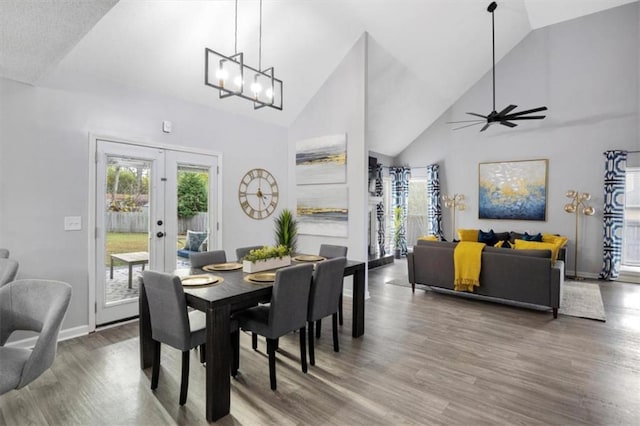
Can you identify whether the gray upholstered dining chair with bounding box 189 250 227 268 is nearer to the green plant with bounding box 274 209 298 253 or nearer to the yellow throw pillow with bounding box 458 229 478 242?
the green plant with bounding box 274 209 298 253

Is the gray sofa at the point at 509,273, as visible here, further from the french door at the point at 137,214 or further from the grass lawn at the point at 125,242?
the grass lawn at the point at 125,242

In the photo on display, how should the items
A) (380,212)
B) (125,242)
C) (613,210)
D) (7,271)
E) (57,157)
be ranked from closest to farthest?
(7,271)
(57,157)
(125,242)
(613,210)
(380,212)

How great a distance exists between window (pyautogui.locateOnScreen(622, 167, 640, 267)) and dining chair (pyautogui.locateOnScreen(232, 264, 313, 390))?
277 inches

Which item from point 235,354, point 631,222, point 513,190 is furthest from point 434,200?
point 235,354

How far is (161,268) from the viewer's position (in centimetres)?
414

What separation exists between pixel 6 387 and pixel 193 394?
43.1 inches

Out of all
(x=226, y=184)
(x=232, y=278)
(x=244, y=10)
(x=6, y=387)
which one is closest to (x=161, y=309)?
(x=232, y=278)

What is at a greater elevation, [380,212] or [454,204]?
[454,204]

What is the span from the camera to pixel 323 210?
5273 mm

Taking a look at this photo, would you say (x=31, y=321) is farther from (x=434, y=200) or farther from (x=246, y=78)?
(x=434, y=200)

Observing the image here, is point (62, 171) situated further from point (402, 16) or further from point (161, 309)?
point (402, 16)

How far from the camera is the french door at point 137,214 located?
3641 millimetres

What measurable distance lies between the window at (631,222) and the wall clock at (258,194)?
6588 mm

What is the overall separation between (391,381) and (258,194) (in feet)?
11.6
